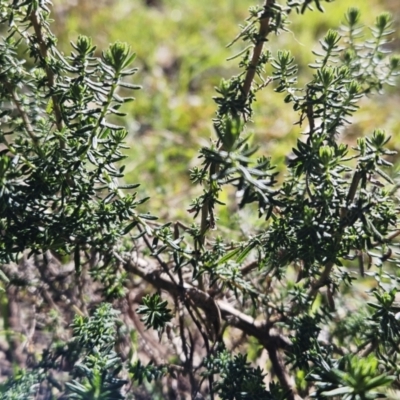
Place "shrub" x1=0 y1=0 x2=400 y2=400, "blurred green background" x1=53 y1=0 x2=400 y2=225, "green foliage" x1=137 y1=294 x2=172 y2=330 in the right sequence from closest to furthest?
1. "shrub" x1=0 y1=0 x2=400 y2=400
2. "green foliage" x1=137 y1=294 x2=172 y2=330
3. "blurred green background" x1=53 y1=0 x2=400 y2=225

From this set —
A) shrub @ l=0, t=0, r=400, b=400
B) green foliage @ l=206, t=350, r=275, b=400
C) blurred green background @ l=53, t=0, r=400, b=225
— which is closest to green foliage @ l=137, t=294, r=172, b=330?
shrub @ l=0, t=0, r=400, b=400

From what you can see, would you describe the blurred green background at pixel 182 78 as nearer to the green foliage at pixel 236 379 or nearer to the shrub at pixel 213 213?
the shrub at pixel 213 213

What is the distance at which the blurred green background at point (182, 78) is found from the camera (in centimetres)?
287

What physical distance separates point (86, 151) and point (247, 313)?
2.58 ft

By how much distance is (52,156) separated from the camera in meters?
1.23

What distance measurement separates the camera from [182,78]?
3514 mm

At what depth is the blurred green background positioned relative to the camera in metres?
2.87

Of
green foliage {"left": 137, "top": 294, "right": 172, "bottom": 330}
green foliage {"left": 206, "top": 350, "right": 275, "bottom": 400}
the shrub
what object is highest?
the shrub

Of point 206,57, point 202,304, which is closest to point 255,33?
point 202,304

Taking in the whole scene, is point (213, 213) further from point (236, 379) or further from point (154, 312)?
point (236, 379)

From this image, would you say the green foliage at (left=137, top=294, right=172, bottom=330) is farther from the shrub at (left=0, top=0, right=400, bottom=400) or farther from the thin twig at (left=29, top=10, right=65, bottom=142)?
the thin twig at (left=29, top=10, right=65, bottom=142)

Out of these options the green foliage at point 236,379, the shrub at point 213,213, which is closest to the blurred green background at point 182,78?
the shrub at point 213,213

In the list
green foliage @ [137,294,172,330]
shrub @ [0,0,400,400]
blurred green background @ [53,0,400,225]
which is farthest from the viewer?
blurred green background @ [53,0,400,225]

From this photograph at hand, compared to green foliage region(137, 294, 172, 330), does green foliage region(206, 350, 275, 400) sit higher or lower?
lower
